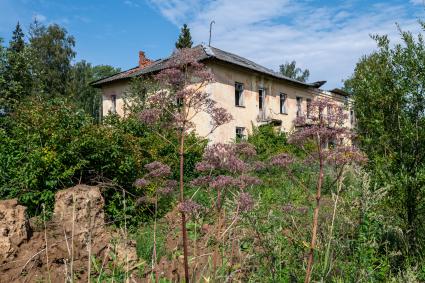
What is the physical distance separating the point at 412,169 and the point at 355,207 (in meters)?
1.98

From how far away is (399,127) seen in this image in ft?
18.7

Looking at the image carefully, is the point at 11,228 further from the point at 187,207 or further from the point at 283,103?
the point at 283,103

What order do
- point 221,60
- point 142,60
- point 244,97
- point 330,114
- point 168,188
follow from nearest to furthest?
point 330,114 < point 168,188 < point 221,60 < point 244,97 < point 142,60

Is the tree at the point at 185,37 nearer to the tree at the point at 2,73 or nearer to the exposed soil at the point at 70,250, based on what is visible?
the tree at the point at 2,73

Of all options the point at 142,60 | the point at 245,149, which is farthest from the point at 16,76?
the point at 245,149

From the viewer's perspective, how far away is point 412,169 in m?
5.64

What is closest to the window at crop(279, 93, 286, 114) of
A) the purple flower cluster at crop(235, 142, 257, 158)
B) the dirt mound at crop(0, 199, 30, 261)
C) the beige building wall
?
the beige building wall

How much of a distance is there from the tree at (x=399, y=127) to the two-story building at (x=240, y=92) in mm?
15682

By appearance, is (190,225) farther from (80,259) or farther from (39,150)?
(39,150)

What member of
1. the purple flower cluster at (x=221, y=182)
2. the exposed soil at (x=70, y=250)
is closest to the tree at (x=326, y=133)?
the purple flower cluster at (x=221, y=182)

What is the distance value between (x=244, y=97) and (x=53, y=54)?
75.3ft

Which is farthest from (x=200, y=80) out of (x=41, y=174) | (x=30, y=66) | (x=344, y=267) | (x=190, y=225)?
(x=30, y=66)

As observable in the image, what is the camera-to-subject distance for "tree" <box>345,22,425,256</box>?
551 centimetres

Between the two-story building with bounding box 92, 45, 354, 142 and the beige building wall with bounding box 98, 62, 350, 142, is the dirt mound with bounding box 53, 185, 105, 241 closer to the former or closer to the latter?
the two-story building with bounding box 92, 45, 354, 142
